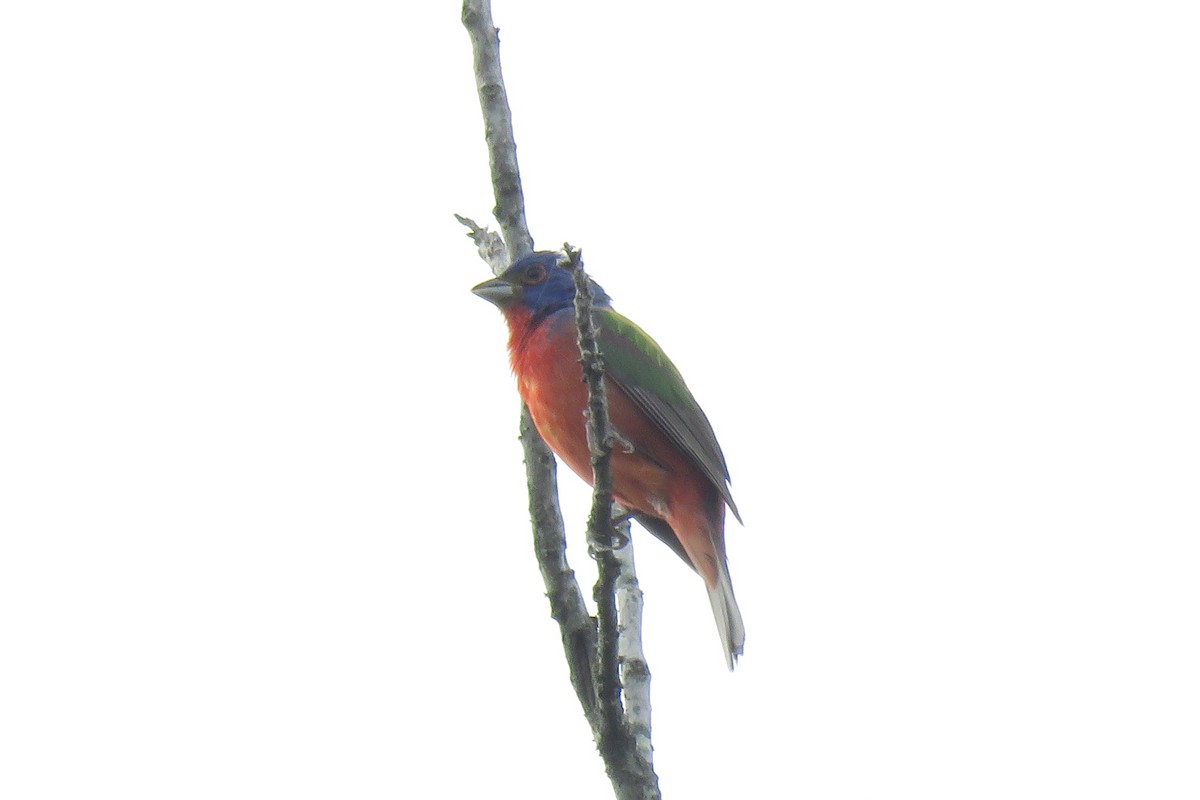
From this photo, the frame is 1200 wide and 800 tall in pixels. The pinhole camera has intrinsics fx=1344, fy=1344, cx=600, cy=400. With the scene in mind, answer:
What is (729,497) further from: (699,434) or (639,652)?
(639,652)

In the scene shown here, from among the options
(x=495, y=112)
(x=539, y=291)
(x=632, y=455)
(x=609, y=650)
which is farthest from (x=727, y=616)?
(x=495, y=112)

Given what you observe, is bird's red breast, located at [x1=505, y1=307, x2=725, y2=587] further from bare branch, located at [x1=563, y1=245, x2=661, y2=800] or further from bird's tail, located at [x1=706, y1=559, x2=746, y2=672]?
bare branch, located at [x1=563, y1=245, x2=661, y2=800]

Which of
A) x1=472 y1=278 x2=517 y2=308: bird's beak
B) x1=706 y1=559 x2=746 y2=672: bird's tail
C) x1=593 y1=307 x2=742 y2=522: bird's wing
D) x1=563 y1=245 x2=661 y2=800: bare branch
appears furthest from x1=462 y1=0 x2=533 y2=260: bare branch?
x1=706 y1=559 x2=746 y2=672: bird's tail

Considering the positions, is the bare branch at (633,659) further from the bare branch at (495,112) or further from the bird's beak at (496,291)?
the bird's beak at (496,291)

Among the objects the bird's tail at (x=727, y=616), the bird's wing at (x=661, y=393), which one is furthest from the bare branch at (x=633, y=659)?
the bird's wing at (x=661, y=393)

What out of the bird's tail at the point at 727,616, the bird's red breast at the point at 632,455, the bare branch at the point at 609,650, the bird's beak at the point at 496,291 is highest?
the bird's beak at the point at 496,291

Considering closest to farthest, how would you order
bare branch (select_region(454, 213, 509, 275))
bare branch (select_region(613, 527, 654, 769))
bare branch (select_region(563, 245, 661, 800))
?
bare branch (select_region(563, 245, 661, 800)), bare branch (select_region(613, 527, 654, 769)), bare branch (select_region(454, 213, 509, 275))

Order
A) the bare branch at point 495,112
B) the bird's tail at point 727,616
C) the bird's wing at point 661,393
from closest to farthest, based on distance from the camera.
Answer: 1. the bare branch at point 495,112
2. the bird's tail at point 727,616
3. the bird's wing at point 661,393
